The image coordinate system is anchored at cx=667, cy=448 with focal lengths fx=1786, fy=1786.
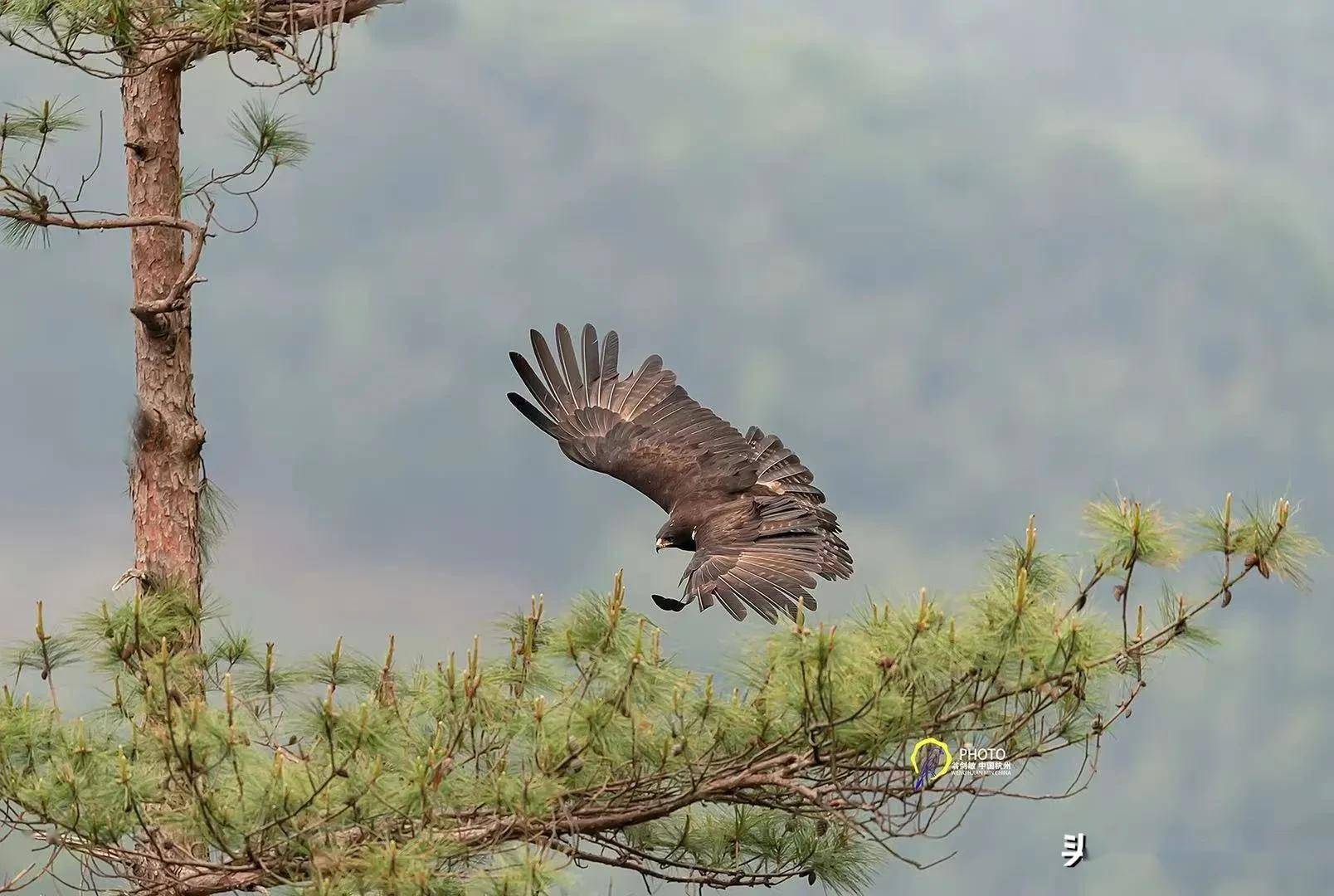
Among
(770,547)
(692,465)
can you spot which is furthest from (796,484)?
(770,547)

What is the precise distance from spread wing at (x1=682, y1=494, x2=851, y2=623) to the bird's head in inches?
5.6

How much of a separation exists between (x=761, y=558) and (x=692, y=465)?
0.94 meters

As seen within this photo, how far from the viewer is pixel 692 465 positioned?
24.2 feet

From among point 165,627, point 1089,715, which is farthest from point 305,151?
point 1089,715

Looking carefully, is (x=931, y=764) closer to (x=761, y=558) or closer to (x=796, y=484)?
(x=761, y=558)

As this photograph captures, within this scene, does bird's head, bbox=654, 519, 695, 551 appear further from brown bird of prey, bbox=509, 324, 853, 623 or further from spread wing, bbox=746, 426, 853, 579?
spread wing, bbox=746, 426, 853, 579

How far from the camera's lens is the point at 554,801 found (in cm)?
500

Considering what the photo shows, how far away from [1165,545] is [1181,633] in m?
0.32

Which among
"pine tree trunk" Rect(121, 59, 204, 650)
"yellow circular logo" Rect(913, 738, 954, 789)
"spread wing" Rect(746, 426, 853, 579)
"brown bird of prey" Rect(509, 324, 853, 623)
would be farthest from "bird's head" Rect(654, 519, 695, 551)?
"yellow circular logo" Rect(913, 738, 954, 789)

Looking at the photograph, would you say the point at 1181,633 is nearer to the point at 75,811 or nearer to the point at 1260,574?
the point at 1260,574

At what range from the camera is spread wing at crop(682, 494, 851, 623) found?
622 cm

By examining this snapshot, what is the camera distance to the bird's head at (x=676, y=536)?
23.4ft

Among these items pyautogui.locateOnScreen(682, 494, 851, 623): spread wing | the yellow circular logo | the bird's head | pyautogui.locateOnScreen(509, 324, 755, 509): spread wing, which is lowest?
the yellow circular logo

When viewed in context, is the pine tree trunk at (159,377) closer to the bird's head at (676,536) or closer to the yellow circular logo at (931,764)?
the bird's head at (676,536)
